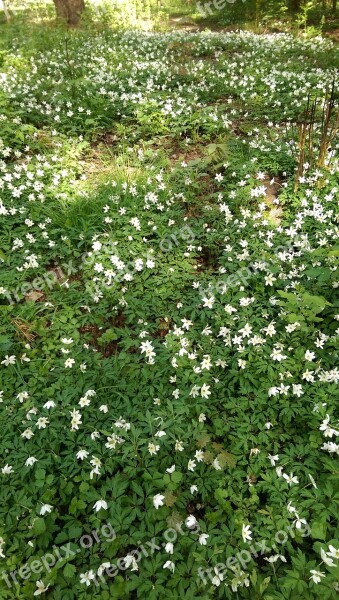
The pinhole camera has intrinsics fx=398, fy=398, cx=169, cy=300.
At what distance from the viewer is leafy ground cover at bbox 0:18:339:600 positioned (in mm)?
2719

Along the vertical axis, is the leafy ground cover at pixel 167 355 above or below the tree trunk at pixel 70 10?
below

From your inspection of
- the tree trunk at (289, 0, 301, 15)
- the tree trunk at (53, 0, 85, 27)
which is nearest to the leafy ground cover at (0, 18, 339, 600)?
the tree trunk at (53, 0, 85, 27)

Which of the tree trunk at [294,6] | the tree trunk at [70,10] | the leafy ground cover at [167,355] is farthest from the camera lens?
the tree trunk at [294,6]

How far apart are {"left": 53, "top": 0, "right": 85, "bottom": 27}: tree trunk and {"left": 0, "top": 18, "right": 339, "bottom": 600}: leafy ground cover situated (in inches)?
373

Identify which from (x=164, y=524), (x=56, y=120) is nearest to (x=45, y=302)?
(x=164, y=524)

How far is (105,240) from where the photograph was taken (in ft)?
16.8

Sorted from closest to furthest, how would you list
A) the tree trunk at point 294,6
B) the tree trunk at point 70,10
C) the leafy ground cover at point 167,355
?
the leafy ground cover at point 167,355
the tree trunk at point 70,10
the tree trunk at point 294,6

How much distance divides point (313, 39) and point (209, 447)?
13.7 m

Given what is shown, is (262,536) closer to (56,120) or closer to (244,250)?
(244,250)

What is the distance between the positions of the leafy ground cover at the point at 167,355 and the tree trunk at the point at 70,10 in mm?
9463

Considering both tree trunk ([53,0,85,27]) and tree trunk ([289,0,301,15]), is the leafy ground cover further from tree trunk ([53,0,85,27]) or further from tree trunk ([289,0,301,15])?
tree trunk ([289,0,301,15])

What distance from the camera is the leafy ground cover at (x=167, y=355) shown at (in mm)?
2719

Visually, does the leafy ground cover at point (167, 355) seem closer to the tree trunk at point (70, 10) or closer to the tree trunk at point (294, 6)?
the tree trunk at point (70, 10)

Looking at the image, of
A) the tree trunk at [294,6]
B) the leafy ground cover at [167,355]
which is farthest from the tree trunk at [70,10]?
the leafy ground cover at [167,355]
